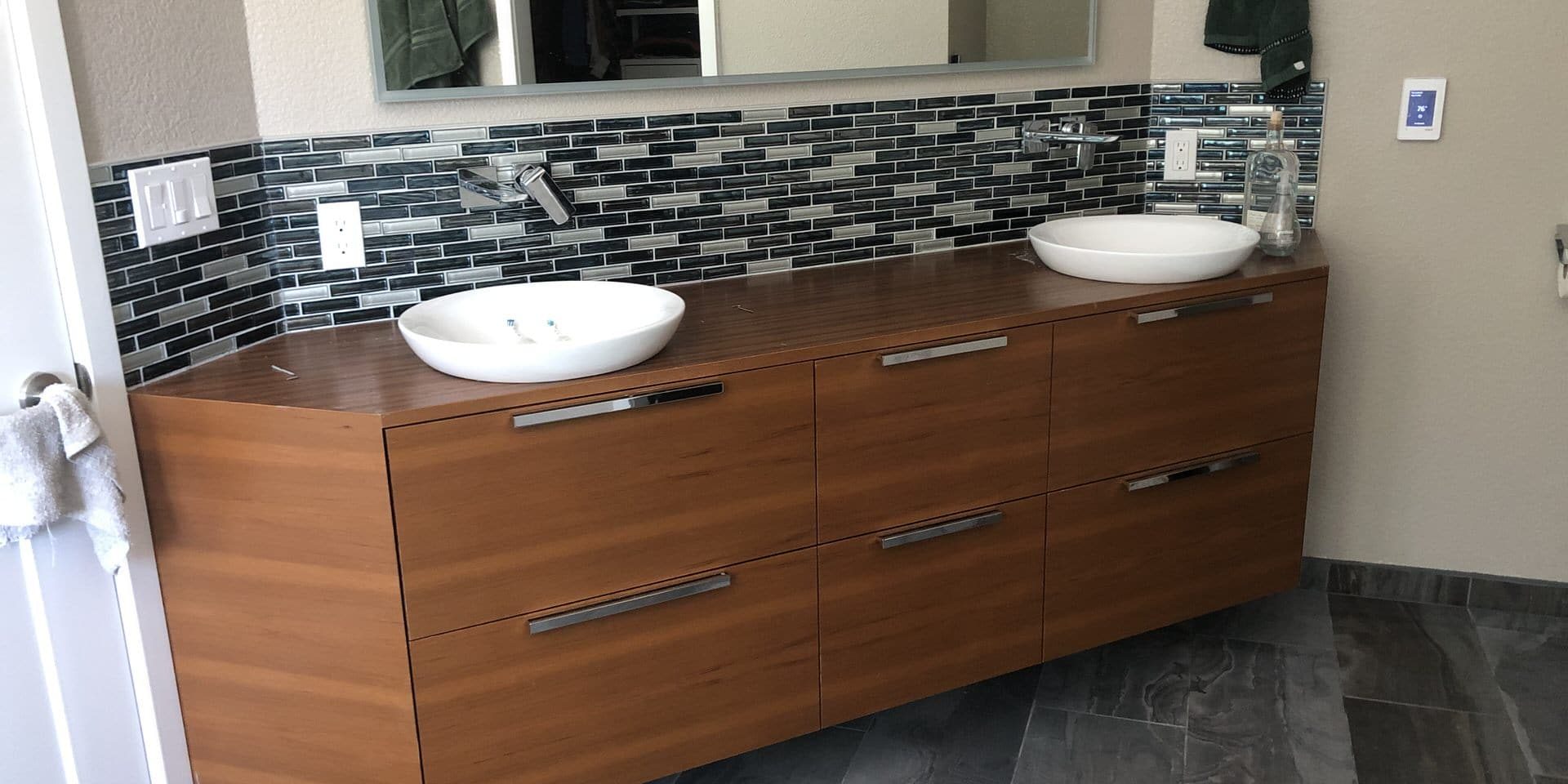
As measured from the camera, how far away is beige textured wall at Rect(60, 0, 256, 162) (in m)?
1.62

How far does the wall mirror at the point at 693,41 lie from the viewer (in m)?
2.04

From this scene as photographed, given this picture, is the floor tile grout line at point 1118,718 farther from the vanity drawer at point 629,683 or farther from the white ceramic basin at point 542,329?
the white ceramic basin at point 542,329

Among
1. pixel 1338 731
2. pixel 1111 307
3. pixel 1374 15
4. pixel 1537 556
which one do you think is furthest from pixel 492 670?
pixel 1537 556

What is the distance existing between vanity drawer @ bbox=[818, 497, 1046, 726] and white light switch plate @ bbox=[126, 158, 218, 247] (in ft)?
3.52

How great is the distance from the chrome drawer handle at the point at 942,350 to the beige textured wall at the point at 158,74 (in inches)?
42.7

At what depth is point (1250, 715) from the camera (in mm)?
2354

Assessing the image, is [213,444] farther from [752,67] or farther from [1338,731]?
[1338,731]

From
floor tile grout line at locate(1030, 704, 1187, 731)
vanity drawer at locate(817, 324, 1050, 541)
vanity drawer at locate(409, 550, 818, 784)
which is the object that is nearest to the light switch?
vanity drawer at locate(409, 550, 818, 784)

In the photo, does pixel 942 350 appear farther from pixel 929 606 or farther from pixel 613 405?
pixel 613 405

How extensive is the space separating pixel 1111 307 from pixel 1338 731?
93 centimetres

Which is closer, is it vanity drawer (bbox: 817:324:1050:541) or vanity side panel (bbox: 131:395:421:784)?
vanity side panel (bbox: 131:395:421:784)

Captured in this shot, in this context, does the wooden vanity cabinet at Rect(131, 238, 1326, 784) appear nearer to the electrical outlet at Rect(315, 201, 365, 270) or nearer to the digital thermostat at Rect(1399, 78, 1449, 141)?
the electrical outlet at Rect(315, 201, 365, 270)

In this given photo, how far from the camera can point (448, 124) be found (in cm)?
208

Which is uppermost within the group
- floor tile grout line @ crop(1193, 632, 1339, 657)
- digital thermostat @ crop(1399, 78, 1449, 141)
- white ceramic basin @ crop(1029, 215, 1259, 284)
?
digital thermostat @ crop(1399, 78, 1449, 141)
